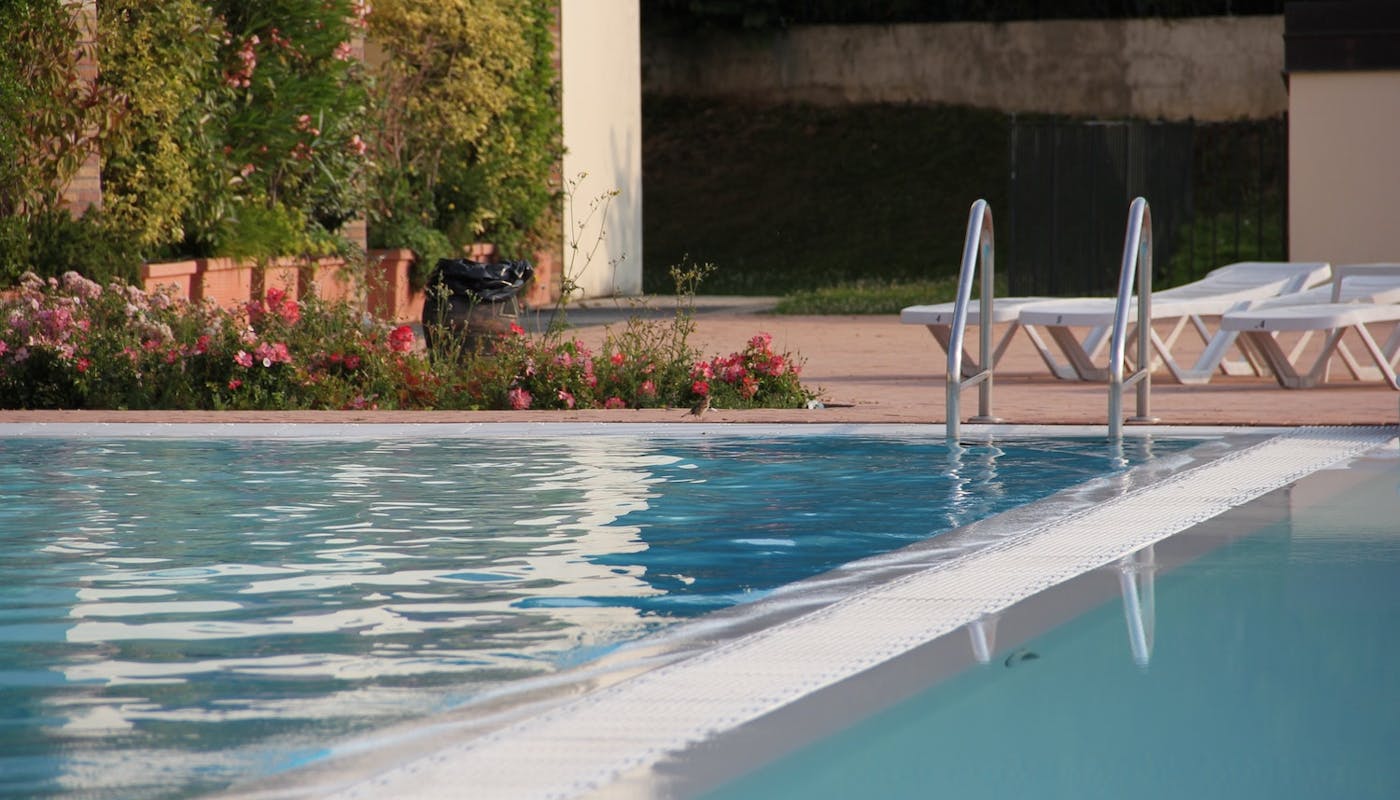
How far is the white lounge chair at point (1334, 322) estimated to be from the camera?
11.9m

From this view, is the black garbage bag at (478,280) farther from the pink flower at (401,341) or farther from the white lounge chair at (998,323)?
the white lounge chair at (998,323)

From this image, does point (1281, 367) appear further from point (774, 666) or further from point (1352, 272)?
point (774, 666)

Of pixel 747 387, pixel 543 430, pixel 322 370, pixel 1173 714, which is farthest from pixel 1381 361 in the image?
pixel 1173 714

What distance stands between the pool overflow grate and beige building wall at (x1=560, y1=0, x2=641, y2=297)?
57.5ft

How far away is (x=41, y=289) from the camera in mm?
13172

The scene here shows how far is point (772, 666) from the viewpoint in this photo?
4875mm

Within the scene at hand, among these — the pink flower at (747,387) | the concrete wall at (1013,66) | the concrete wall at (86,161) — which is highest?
the concrete wall at (1013,66)

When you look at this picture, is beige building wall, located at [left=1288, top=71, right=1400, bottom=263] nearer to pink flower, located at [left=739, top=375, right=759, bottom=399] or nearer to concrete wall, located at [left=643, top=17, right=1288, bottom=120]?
pink flower, located at [left=739, top=375, right=759, bottom=399]

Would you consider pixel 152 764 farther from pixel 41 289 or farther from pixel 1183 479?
pixel 41 289

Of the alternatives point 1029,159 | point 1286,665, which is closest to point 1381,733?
point 1286,665

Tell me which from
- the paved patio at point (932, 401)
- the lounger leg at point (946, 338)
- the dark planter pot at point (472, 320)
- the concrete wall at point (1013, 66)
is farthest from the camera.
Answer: the concrete wall at point (1013, 66)

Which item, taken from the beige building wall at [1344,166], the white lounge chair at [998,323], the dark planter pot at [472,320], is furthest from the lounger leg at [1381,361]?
the beige building wall at [1344,166]

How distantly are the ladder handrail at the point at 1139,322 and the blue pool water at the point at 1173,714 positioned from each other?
10.5 ft

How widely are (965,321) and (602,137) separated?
1658 centimetres
